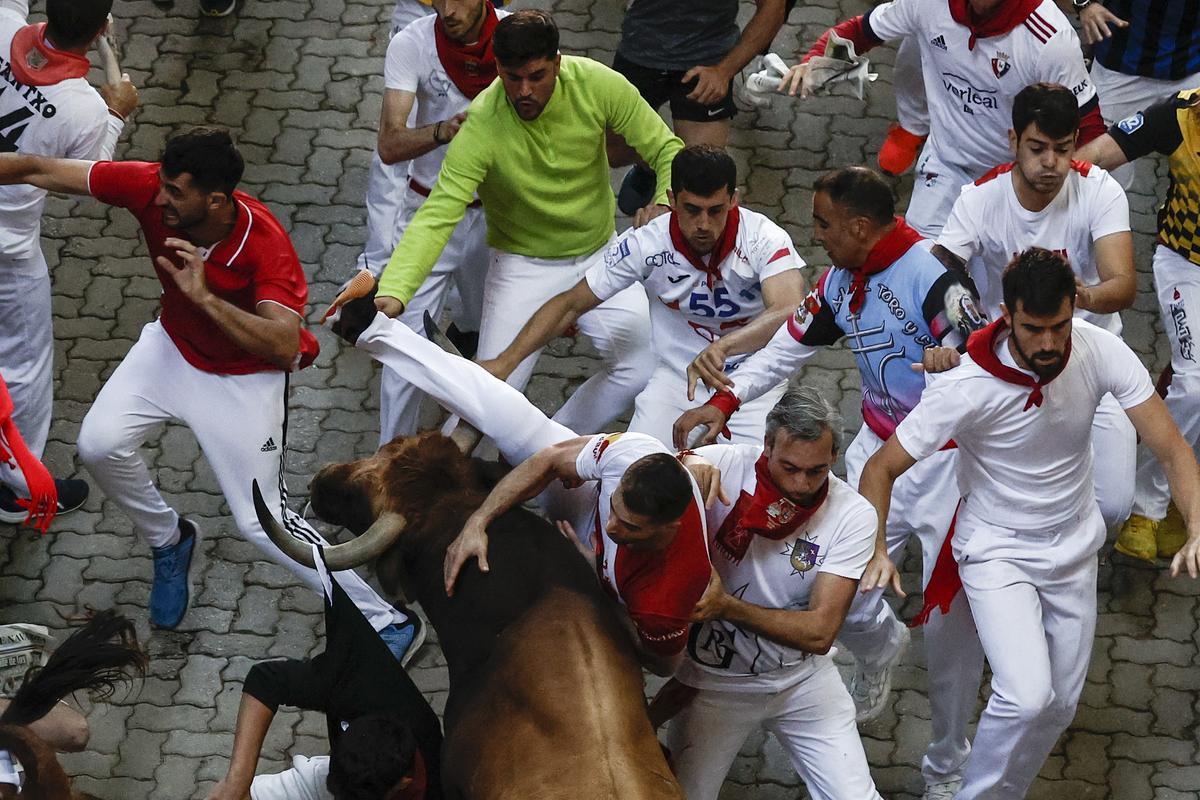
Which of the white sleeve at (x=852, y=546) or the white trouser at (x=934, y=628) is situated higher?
the white sleeve at (x=852, y=546)

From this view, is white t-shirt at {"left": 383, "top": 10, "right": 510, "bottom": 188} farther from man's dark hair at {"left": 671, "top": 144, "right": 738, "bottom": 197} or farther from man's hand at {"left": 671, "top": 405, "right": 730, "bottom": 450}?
man's hand at {"left": 671, "top": 405, "right": 730, "bottom": 450}

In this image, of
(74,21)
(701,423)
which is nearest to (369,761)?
(701,423)

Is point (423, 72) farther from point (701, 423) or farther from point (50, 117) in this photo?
point (701, 423)

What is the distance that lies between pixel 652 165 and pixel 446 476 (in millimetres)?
1986

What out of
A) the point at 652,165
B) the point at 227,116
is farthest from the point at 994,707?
the point at 227,116

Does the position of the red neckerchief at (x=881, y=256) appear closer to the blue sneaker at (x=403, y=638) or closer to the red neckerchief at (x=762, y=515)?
the red neckerchief at (x=762, y=515)

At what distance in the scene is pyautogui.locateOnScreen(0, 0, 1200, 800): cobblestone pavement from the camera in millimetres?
6402

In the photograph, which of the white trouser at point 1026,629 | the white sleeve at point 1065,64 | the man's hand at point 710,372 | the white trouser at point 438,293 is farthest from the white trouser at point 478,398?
the white sleeve at point 1065,64

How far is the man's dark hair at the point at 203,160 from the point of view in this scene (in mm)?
5895

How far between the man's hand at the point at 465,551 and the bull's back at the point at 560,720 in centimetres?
27

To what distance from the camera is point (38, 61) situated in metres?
6.79

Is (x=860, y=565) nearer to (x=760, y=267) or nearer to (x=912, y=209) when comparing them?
(x=760, y=267)

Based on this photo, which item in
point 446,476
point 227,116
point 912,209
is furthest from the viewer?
point 227,116

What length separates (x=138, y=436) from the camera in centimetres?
642
